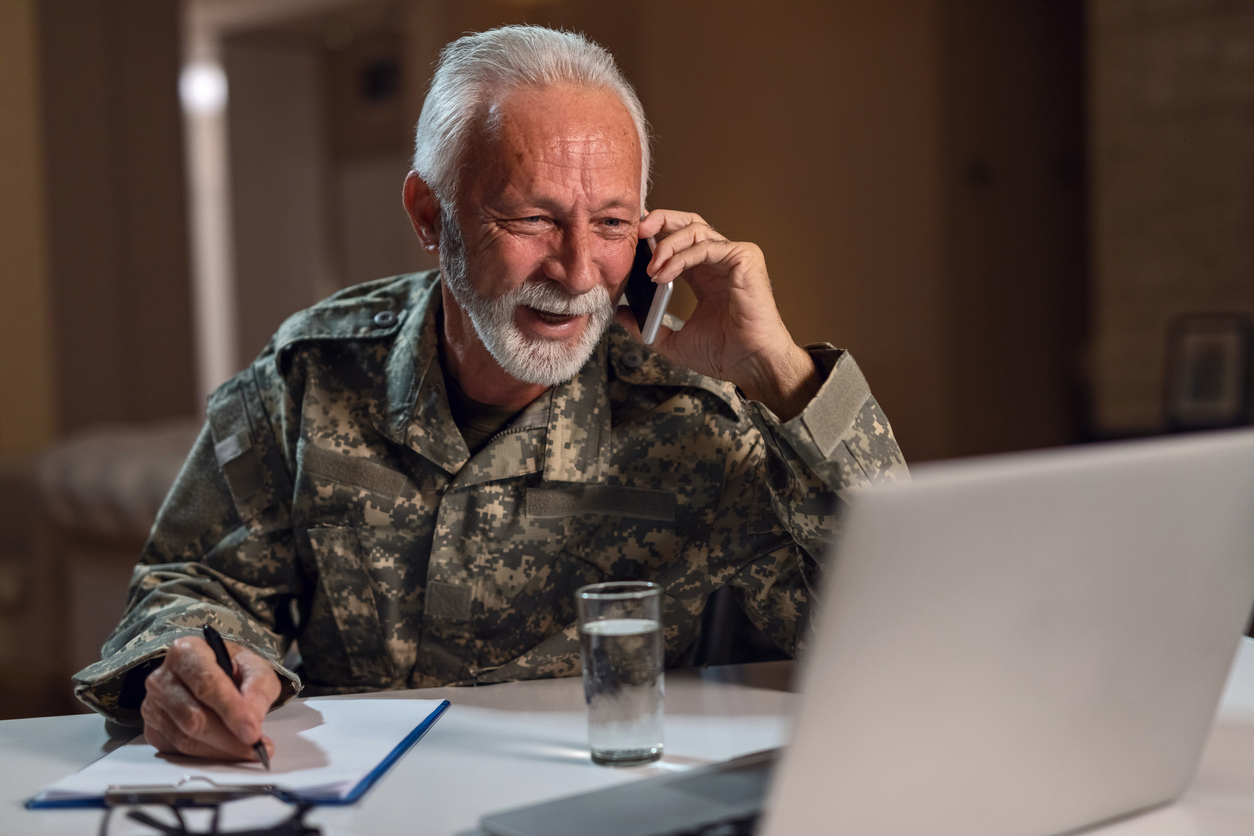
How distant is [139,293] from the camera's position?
5.80m

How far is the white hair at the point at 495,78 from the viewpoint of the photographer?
1.32m

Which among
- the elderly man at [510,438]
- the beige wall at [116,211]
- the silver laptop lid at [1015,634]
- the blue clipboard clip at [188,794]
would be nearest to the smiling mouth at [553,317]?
the elderly man at [510,438]

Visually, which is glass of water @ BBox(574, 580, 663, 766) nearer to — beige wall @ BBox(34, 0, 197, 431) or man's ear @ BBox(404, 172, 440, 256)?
man's ear @ BBox(404, 172, 440, 256)

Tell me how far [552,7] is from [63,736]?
199 inches

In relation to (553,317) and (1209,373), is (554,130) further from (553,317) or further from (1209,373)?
(1209,373)

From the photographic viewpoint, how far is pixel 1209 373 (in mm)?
3754

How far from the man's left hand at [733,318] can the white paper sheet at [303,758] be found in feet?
1.58

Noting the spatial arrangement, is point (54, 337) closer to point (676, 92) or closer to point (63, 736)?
point (676, 92)

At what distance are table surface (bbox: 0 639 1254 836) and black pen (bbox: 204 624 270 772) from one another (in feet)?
0.37

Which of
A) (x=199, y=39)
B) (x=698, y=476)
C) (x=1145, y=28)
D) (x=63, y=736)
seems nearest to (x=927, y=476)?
(x=698, y=476)

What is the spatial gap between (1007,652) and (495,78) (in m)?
0.92

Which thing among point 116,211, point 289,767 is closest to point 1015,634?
point 289,767

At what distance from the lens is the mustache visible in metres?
1.31

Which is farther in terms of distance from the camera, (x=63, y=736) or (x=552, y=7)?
(x=552, y=7)
